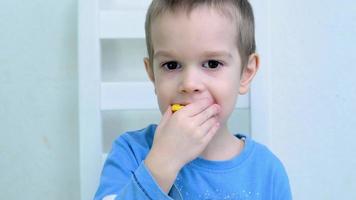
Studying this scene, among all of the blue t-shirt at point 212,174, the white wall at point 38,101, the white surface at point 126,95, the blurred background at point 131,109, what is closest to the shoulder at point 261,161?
the blue t-shirt at point 212,174

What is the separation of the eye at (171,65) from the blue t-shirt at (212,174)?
0.46 feet

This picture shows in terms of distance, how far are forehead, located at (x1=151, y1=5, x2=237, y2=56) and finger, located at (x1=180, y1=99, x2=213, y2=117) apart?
0.07 metres

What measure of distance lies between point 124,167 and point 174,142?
11cm

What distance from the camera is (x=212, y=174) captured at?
0.66m

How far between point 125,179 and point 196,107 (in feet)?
0.48

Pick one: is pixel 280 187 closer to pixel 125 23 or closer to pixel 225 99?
pixel 225 99

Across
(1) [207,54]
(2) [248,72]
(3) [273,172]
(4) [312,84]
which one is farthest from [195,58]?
(4) [312,84]

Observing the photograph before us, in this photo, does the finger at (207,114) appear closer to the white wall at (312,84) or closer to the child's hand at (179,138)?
the child's hand at (179,138)

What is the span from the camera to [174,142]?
0.56 metres

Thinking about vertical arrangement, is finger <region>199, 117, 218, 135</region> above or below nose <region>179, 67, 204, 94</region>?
below

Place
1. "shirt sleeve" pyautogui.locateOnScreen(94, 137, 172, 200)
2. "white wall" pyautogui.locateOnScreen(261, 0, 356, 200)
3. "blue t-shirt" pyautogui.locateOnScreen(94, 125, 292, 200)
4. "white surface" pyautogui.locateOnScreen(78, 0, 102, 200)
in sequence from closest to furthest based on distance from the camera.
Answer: "shirt sleeve" pyautogui.locateOnScreen(94, 137, 172, 200) < "blue t-shirt" pyautogui.locateOnScreen(94, 125, 292, 200) < "white surface" pyautogui.locateOnScreen(78, 0, 102, 200) < "white wall" pyautogui.locateOnScreen(261, 0, 356, 200)

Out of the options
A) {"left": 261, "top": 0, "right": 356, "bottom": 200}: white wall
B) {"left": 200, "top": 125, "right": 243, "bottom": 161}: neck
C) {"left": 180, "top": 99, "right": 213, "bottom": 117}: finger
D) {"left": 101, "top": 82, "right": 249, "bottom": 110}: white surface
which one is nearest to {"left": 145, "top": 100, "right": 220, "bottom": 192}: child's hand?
{"left": 180, "top": 99, "right": 213, "bottom": 117}: finger

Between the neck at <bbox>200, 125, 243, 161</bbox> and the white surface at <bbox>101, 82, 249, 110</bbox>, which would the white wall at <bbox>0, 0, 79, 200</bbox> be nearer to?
the white surface at <bbox>101, 82, 249, 110</bbox>

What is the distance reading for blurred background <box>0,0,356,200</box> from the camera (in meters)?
0.84
